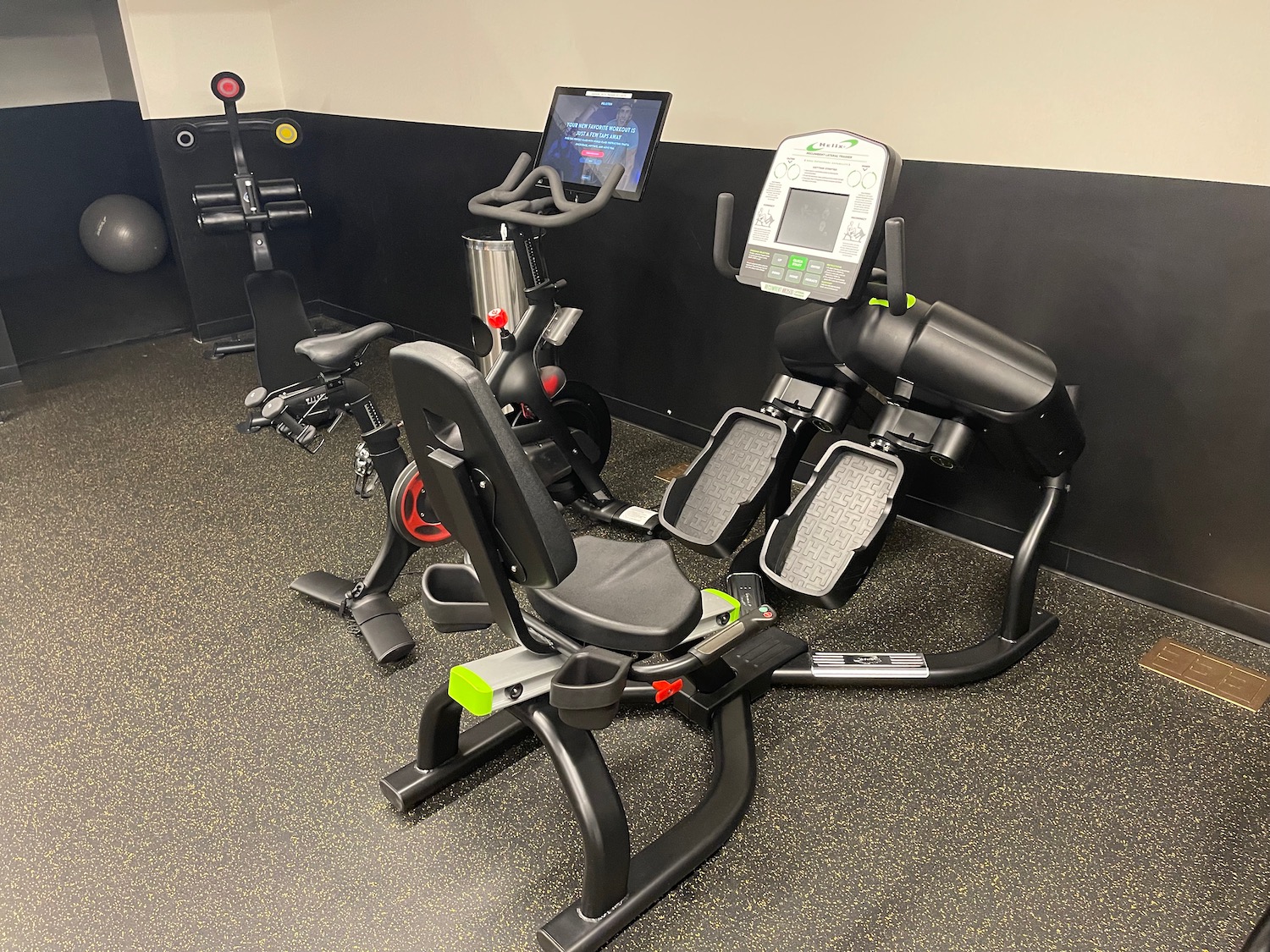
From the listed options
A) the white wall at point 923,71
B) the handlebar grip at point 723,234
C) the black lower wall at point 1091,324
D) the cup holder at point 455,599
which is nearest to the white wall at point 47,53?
the white wall at point 923,71

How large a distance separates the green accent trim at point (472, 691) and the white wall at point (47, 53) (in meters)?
4.46

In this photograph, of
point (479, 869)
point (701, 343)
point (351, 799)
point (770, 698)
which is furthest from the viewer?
point (701, 343)

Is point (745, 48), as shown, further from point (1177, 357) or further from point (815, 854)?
point (815, 854)

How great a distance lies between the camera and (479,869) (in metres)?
1.78

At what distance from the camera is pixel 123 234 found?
15.0 feet

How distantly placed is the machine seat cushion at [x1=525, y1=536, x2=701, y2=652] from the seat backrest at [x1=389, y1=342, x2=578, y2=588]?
Answer: 0.30ft

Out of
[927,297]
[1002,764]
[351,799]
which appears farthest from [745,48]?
A: [351,799]

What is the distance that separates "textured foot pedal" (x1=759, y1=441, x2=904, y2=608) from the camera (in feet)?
7.20

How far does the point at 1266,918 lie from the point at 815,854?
72 centimetres

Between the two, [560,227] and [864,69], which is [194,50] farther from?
[864,69]

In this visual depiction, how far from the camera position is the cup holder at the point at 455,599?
1687 mm

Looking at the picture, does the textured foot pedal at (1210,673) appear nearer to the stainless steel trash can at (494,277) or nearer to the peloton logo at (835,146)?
the peloton logo at (835,146)

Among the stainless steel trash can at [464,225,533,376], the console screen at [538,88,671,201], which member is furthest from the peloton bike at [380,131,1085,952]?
the stainless steel trash can at [464,225,533,376]

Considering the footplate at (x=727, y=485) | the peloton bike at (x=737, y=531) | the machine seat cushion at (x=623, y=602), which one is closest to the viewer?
the peloton bike at (x=737, y=531)
